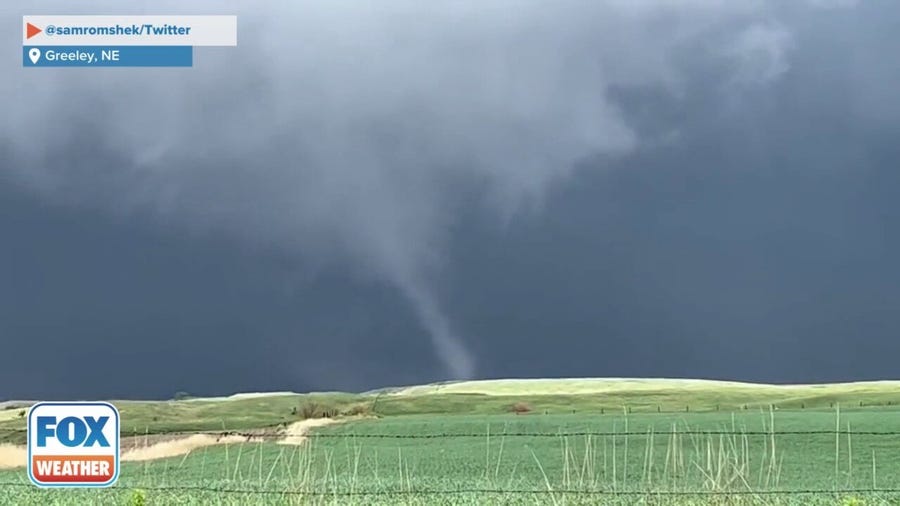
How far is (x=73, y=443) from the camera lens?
6617 mm

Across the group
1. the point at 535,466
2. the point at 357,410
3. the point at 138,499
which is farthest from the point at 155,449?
the point at 357,410

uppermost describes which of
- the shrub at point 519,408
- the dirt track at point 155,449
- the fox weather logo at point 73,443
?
the fox weather logo at point 73,443

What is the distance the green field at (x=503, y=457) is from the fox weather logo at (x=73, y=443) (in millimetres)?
365

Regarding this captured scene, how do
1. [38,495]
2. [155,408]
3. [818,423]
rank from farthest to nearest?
[155,408], [818,423], [38,495]

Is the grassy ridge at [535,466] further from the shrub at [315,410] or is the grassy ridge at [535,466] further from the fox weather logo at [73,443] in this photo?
the shrub at [315,410]

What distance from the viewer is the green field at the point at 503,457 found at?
713 cm

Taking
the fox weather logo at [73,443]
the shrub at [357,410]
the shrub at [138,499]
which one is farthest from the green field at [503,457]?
the fox weather logo at [73,443]

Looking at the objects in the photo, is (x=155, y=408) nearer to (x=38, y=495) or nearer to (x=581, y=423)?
(x=581, y=423)

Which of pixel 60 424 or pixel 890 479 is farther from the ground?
pixel 60 424

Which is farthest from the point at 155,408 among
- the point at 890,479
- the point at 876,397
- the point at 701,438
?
the point at 876,397

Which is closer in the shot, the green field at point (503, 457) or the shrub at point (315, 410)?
the green field at point (503, 457)

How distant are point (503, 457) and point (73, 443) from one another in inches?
379

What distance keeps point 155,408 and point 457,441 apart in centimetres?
1093

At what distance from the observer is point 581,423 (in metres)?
20.9
